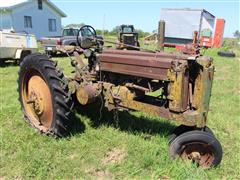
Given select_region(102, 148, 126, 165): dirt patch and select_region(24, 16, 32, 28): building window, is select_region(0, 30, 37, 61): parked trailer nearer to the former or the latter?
select_region(102, 148, 126, 165): dirt patch

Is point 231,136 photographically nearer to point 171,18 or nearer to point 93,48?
point 93,48

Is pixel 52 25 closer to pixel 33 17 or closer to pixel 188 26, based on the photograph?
pixel 33 17

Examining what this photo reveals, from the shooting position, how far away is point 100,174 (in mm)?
3646

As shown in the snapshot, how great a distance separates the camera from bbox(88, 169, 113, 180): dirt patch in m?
3.59

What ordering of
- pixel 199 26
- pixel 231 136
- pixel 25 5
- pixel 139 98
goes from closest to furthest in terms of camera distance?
pixel 139 98
pixel 231 136
pixel 199 26
pixel 25 5

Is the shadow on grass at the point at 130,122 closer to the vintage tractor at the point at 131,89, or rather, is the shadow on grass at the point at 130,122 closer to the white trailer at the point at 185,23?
the vintage tractor at the point at 131,89

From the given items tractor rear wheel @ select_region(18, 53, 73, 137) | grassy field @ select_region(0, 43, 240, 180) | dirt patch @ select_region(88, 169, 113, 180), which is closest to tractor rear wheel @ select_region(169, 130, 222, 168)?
grassy field @ select_region(0, 43, 240, 180)

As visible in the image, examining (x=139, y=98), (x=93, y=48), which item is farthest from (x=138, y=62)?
(x=93, y=48)

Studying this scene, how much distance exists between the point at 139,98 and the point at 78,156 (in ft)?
3.79

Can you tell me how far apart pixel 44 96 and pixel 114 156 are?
142 cm

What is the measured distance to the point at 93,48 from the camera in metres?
4.65

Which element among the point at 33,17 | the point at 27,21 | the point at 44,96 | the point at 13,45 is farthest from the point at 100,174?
the point at 33,17

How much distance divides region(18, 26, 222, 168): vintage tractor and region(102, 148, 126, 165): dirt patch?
1.96ft

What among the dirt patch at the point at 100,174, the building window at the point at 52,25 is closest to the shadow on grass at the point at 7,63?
the dirt patch at the point at 100,174
